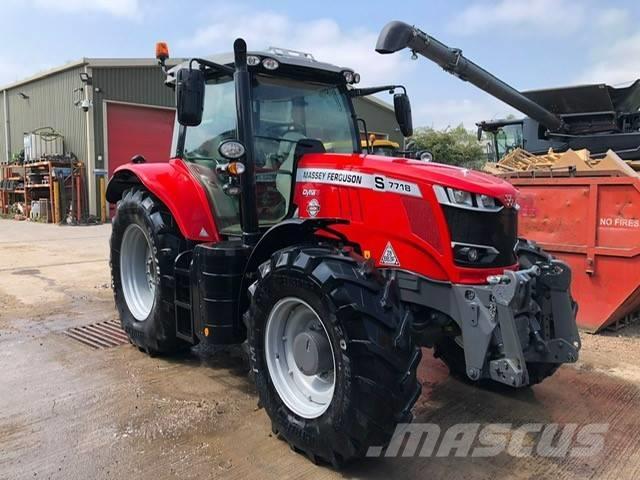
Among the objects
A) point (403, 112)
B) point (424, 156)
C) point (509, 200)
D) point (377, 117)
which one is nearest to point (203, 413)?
point (509, 200)

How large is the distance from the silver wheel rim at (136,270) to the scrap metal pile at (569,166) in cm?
406

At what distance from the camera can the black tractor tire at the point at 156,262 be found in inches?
→ 172

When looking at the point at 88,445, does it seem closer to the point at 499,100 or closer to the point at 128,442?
the point at 128,442

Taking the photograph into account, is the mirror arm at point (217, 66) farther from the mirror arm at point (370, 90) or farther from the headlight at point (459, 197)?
the headlight at point (459, 197)

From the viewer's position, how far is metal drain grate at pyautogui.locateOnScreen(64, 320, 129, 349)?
17.0 feet

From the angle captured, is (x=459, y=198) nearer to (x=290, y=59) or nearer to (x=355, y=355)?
(x=355, y=355)

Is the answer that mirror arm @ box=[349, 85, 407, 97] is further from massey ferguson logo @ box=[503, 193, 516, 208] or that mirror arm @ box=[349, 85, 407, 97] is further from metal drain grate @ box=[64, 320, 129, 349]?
metal drain grate @ box=[64, 320, 129, 349]

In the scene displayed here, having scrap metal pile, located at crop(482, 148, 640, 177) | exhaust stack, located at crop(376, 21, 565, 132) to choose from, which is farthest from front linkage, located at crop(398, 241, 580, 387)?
exhaust stack, located at crop(376, 21, 565, 132)

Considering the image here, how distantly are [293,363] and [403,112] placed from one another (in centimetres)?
230

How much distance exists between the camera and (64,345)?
5.13m

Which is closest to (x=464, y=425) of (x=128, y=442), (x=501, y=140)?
(x=128, y=442)

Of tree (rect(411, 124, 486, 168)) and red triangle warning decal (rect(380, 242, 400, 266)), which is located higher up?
tree (rect(411, 124, 486, 168))

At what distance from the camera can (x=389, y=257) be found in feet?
10.5

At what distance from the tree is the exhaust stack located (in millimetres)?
22049
